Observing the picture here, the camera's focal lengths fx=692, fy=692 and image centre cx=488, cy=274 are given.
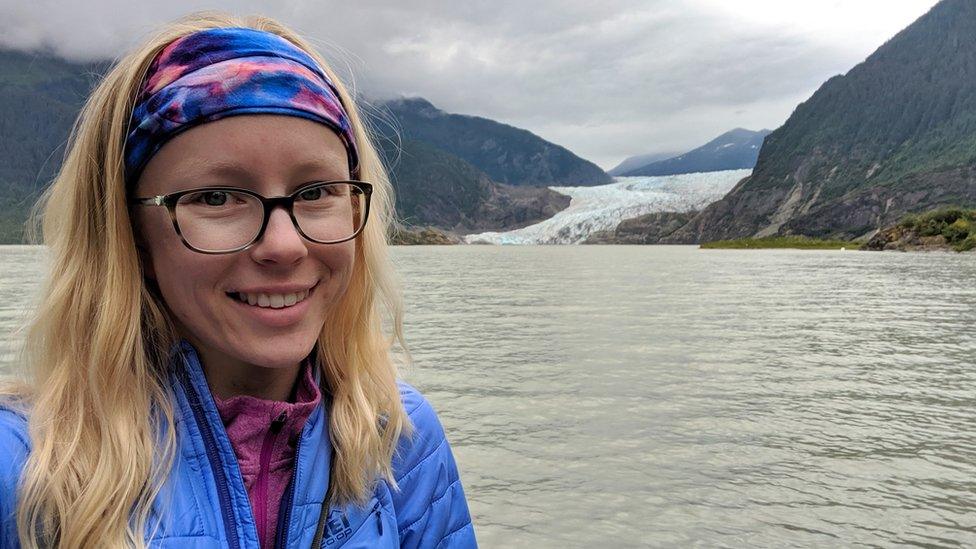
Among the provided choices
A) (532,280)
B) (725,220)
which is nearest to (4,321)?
(532,280)

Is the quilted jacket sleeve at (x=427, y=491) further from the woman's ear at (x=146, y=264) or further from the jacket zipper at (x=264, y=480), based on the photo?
the woman's ear at (x=146, y=264)

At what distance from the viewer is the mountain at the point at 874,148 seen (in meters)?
105

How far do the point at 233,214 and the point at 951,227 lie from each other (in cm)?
6529

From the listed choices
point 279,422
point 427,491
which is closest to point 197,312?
point 279,422

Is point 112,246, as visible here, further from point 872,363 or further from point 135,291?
point 872,363

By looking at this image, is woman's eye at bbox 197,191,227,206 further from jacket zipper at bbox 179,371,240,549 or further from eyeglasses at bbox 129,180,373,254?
jacket zipper at bbox 179,371,240,549

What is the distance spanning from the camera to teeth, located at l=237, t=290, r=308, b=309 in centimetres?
140

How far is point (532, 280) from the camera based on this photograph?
27766mm

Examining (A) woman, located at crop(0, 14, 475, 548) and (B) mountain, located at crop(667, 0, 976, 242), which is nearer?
(A) woman, located at crop(0, 14, 475, 548)

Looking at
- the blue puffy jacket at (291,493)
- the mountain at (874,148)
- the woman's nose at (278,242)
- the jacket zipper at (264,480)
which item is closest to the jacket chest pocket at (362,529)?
the blue puffy jacket at (291,493)

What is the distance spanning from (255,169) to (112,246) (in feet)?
1.04

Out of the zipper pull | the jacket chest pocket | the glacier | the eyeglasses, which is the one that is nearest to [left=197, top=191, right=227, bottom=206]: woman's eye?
the eyeglasses

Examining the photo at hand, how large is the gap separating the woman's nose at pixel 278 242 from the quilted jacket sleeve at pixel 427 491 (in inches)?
21.4

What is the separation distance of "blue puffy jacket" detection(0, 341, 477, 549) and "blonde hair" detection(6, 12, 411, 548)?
3cm
